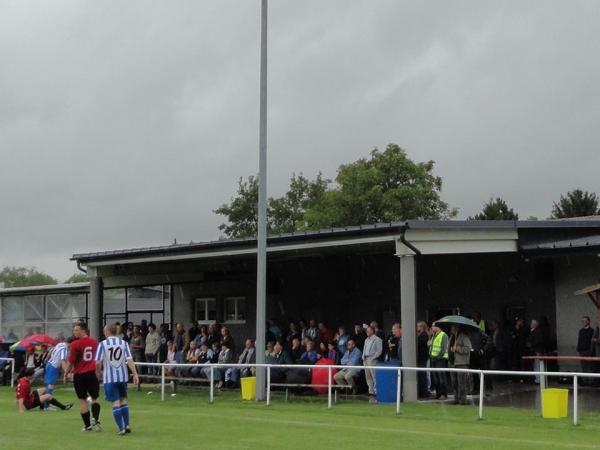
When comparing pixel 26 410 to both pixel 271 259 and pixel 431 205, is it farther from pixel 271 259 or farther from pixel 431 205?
pixel 431 205

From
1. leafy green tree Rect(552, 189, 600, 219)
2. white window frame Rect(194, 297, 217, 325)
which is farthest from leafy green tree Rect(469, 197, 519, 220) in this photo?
white window frame Rect(194, 297, 217, 325)

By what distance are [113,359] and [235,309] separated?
16.3 m

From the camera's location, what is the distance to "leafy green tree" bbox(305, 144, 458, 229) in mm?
47375

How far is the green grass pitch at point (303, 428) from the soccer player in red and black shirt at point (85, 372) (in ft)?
1.09

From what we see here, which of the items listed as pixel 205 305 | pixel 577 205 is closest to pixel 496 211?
pixel 577 205

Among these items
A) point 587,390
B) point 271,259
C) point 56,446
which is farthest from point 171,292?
point 56,446

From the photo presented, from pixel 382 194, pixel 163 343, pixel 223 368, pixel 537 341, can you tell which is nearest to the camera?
pixel 537 341

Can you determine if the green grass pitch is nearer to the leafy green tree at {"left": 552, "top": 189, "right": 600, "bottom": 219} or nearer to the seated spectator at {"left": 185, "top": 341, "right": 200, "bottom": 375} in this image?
the seated spectator at {"left": 185, "top": 341, "right": 200, "bottom": 375}

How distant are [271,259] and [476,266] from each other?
5.73m

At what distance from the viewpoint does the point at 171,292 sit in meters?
32.0

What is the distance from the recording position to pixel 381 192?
4753cm

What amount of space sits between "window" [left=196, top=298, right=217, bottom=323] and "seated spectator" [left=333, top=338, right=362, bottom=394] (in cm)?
1139

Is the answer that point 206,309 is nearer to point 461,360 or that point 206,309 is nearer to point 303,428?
point 461,360

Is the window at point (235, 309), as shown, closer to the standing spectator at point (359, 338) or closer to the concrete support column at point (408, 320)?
the standing spectator at point (359, 338)
